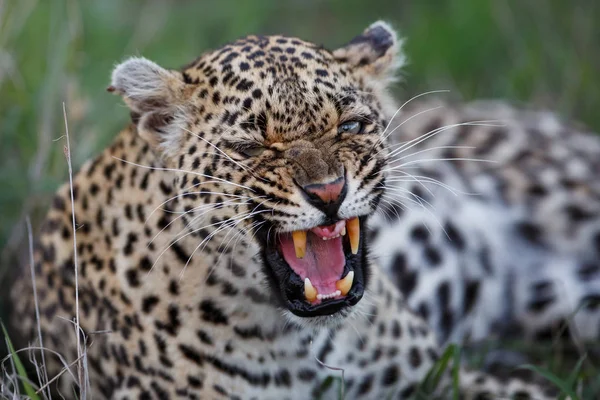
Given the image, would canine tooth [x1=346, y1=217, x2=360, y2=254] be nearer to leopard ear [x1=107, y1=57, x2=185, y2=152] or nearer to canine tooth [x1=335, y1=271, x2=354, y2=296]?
canine tooth [x1=335, y1=271, x2=354, y2=296]

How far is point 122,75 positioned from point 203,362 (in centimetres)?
158

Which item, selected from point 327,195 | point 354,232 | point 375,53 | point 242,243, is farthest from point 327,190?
point 375,53

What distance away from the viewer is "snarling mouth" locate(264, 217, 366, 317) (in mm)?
5184

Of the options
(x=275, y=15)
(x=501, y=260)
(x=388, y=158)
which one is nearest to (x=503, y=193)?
(x=501, y=260)

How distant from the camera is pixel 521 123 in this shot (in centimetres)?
867

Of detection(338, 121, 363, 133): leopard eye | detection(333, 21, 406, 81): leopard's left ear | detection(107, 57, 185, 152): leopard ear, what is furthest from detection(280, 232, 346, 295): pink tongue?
detection(333, 21, 406, 81): leopard's left ear

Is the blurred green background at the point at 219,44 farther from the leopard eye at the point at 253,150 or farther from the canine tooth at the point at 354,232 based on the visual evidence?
the canine tooth at the point at 354,232

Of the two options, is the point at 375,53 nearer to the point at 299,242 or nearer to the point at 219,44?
the point at 299,242

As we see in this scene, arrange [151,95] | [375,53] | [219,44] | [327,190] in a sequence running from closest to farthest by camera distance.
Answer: [327,190] → [151,95] → [375,53] → [219,44]

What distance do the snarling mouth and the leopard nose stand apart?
284mm

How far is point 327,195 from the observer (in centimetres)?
483

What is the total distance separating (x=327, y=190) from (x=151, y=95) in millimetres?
1185

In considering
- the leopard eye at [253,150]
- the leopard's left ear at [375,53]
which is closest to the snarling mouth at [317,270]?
the leopard eye at [253,150]

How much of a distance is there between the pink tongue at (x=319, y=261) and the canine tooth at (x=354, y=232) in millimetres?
65
